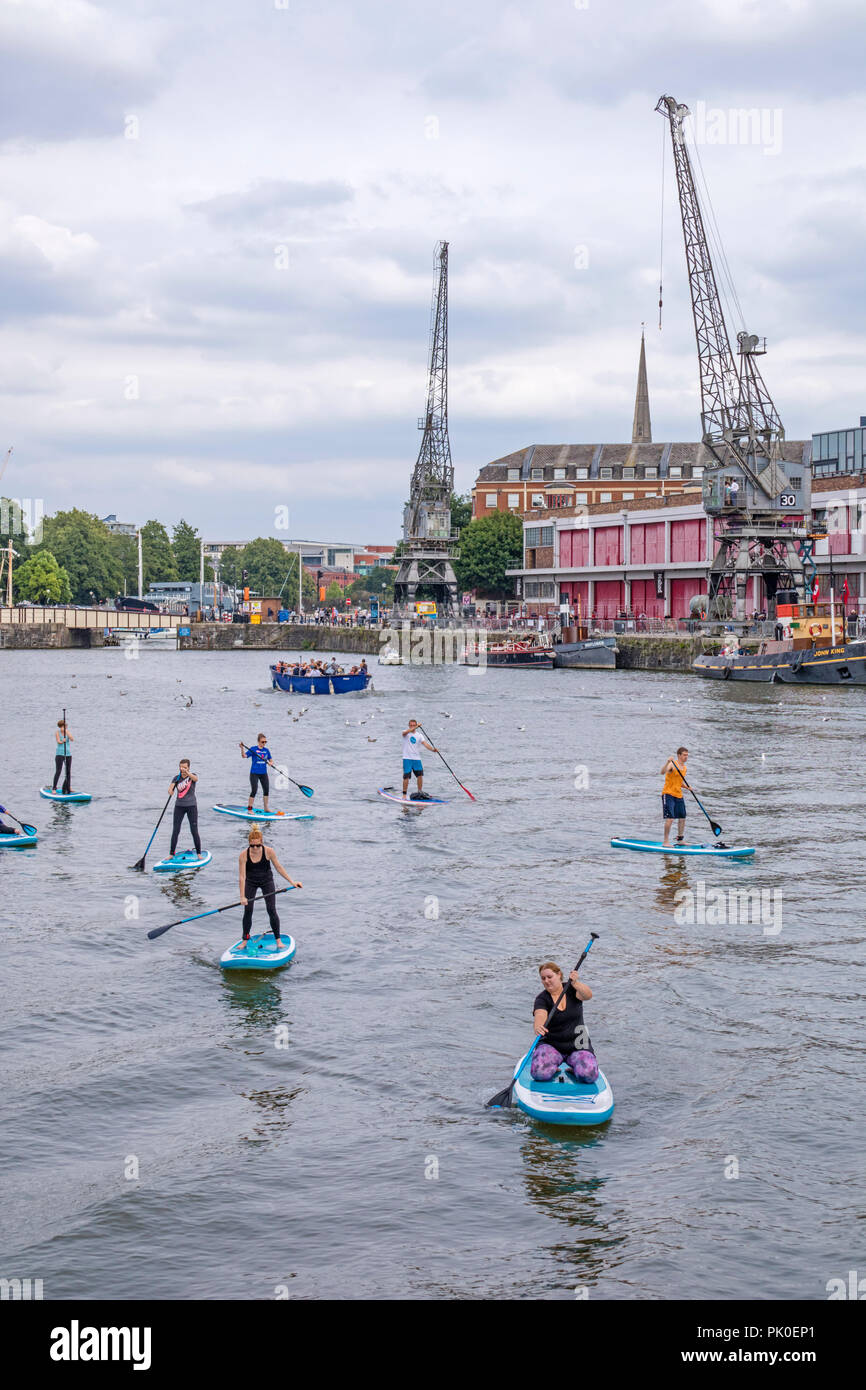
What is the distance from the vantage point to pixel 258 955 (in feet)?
63.7

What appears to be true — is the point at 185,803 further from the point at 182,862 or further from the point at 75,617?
the point at 75,617

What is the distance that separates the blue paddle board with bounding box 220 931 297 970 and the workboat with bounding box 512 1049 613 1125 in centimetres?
582

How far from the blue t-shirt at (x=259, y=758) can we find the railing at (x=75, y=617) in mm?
130292

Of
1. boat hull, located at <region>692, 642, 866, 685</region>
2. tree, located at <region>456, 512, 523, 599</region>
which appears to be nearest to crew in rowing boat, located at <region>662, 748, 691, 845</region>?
boat hull, located at <region>692, 642, 866, 685</region>

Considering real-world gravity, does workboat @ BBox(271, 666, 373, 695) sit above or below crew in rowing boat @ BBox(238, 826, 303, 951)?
above

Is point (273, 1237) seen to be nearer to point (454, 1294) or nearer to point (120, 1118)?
point (454, 1294)

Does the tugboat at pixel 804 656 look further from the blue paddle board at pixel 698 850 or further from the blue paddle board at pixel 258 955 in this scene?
the blue paddle board at pixel 258 955

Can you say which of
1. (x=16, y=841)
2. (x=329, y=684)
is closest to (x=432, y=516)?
(x=329, y=684)

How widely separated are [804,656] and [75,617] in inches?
4181

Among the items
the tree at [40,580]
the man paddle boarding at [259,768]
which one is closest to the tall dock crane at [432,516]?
the tree at [40,580]

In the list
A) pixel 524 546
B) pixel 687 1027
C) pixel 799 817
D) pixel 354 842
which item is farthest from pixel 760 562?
pixel 687 1027

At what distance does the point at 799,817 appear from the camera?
A: 33.1 meters

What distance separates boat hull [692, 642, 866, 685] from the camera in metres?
74.1

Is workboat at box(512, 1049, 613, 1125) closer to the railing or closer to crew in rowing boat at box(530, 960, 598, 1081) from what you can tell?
crew in rowing boat at box(530, 960, 598, 1081)
